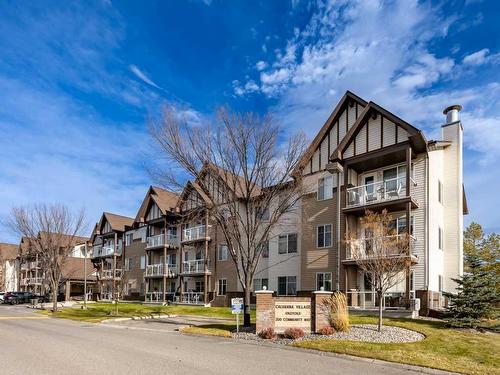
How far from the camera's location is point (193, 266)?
42.4m

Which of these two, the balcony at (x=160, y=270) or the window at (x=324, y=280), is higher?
the window at (x=324, y=280)

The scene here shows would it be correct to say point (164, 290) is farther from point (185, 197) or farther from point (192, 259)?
point (185, 197)

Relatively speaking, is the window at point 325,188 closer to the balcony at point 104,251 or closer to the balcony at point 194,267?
the balcony at point 194,267

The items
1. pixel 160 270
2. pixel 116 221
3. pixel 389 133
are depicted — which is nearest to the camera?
pixel 389 133

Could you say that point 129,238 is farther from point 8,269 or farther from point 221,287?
point 8,269

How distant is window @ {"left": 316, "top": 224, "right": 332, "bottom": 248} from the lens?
2994 cm

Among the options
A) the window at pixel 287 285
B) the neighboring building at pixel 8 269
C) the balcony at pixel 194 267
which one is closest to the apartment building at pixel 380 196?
the window at pixel 287 285

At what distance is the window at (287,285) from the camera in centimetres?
3241

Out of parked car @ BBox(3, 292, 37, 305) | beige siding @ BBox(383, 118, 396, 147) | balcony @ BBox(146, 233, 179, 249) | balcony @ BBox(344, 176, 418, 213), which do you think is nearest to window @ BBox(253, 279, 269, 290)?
balcony @ BBox(344, 176, 418, 213)

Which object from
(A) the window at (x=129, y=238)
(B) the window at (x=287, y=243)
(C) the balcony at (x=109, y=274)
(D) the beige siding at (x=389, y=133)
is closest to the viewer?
(D) the beige siding at (x=389, y=133)

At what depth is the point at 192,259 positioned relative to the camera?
44188mm

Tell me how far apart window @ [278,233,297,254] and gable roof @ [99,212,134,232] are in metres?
28.7

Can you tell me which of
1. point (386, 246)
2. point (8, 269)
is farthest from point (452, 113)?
point (8, 269)

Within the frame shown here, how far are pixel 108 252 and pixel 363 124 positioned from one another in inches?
1567
